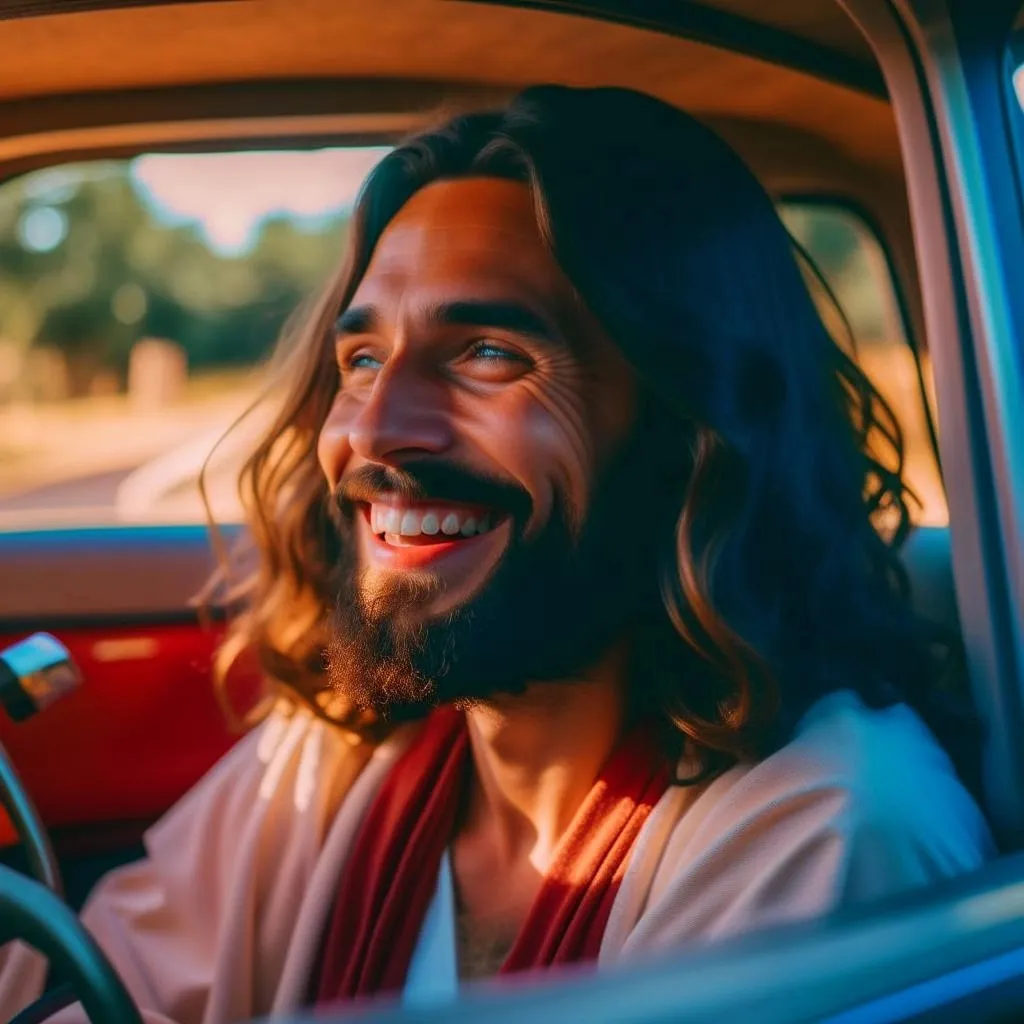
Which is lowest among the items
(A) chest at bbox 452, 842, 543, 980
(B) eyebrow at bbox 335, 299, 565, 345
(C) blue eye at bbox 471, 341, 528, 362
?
(A) chest at bbox 452, 842, 543, 980

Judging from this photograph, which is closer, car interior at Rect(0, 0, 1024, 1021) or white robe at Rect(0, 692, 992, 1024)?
car interior at Rect(0, 0, 1024, 1021)

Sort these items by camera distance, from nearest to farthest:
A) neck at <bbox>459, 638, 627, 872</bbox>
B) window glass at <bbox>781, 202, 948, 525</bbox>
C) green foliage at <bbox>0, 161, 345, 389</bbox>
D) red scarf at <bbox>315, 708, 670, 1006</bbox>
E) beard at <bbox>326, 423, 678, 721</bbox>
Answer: red scarf at <bbox>315, 708, 670, 1006</bbox> < beard at <bbox>326, 423, 678, 721</bbox> < neck at <bbox>459, 638, 627, 872</bbox> < window glass at <bbox>781, 202, 948, 525</bbox> < green foliage at <bbox>0, 161, 345, 389</bbox>

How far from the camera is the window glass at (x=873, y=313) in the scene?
89.0 inches

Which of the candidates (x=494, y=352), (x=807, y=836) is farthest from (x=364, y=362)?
(x=807, y=836)

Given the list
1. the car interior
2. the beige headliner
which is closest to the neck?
the car interior

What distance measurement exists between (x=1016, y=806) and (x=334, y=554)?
49.2 inches

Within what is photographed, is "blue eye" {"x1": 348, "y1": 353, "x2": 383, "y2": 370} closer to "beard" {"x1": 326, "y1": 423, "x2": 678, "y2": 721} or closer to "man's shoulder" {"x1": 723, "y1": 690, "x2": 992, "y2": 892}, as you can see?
"beard" {"x1": 326, "y1": 423, "x2": 678, "y2": 721}

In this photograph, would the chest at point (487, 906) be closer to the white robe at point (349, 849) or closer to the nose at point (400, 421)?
the white robe at point (349, 849)

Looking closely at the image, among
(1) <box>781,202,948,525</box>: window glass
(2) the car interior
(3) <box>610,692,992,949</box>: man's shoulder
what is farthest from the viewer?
(1) <box>781,202,948,525</box>: window glass

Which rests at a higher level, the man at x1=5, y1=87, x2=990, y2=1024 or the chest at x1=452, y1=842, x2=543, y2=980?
the man at x1=5, y1=87, x2=990, y2=1024

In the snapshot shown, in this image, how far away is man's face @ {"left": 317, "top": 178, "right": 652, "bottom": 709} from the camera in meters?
1.84

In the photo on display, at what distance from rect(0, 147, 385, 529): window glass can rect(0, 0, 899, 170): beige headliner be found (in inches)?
8.1

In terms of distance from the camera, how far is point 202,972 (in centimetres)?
216

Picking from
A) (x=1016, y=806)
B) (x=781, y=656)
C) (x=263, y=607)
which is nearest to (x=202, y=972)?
(x=263, y=607)
